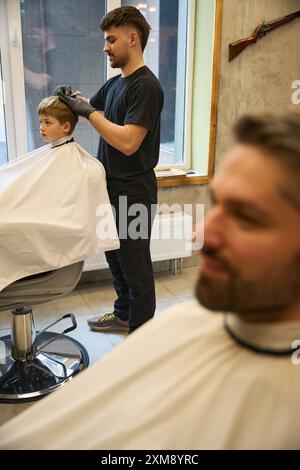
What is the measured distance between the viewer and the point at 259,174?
61cm

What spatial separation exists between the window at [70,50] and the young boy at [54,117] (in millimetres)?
863

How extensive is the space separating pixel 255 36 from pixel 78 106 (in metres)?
1.49

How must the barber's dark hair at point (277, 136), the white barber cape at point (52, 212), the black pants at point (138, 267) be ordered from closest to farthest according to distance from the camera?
1. the barber's dark hair at point (277, 136)
2. the white barber cape at point (52, 212)
3. the black pants at point (138, 267)

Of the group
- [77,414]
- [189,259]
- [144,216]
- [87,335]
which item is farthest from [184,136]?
[77,414]

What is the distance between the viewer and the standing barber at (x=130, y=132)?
1840mm

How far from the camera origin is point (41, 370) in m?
2.01

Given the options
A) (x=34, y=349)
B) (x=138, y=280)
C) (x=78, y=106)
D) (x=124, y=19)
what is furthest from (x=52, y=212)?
(x=124, y=19)

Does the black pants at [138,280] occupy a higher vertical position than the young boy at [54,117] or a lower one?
lower

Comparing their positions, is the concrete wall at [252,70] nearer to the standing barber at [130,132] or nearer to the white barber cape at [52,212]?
the standing barber at [130,132]

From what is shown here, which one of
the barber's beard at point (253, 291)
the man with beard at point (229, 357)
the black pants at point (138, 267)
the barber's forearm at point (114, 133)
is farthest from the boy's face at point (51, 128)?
the barber's beard at point (253, 291)

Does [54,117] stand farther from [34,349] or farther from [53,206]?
[34,349]

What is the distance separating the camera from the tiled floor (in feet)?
7.59

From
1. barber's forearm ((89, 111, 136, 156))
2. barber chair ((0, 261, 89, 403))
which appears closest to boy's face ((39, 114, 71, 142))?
barber's forearm ((89, 111, 136, 156))

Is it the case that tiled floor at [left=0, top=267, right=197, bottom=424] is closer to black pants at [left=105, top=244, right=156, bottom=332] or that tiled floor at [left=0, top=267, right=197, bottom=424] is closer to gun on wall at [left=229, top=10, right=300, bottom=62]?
black pants at [left=105, top=244, right=156, bottom=332]
